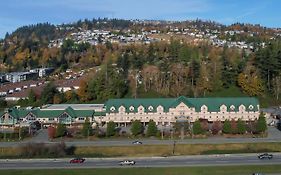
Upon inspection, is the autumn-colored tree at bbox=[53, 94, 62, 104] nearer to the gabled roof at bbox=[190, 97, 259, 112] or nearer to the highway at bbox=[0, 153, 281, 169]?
the gabled roof at bbox=[190, 97, 259, 112]

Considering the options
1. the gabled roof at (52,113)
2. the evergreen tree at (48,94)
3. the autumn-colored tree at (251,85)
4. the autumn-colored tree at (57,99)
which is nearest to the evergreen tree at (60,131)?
the gabled roof at (52,113)

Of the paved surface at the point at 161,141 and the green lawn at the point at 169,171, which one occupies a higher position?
the paved surface at the point at 161,141

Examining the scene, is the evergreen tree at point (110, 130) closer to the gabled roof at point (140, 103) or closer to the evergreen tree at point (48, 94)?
the gabled roof at point (140, 103)

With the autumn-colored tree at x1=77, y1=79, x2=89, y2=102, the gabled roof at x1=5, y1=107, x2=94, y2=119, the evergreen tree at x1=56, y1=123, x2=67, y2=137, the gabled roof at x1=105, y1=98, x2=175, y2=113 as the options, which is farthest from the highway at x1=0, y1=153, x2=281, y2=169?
the autumn-colored tree at x1=77, y1=79, x2=89, y2=102

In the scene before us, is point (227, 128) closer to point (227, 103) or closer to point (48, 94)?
point (227, 103)

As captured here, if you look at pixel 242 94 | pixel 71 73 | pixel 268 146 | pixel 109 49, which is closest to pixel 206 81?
pixel 242 94

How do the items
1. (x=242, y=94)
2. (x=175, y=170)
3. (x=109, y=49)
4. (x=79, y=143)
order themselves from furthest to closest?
(x=109, y=49)
(x=242, y=94)
(x=79, y=143)
(x=175, y=170)

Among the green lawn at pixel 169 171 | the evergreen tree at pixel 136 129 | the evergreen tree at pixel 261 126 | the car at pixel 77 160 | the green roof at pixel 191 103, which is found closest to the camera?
the green lawn at pixel 169 171

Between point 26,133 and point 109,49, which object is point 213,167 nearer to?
point 26,133
